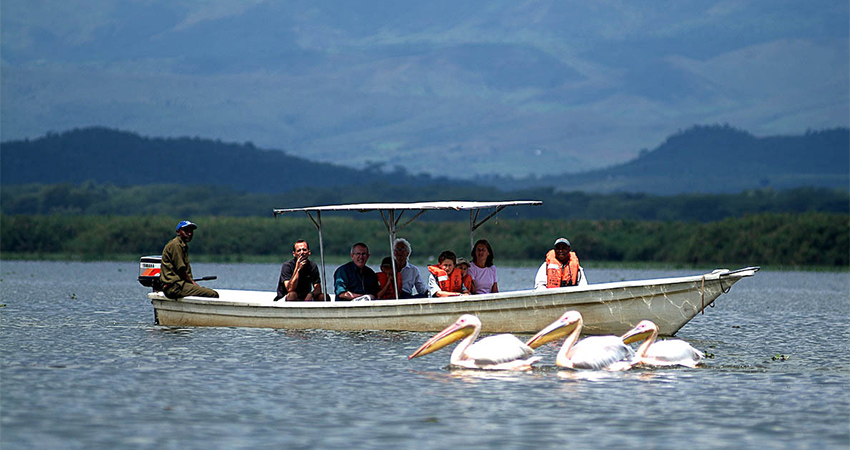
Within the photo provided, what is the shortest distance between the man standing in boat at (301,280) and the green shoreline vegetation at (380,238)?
41135 millimetres

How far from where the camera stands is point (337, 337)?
20375 mm

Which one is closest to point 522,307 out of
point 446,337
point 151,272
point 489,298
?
point 489,298

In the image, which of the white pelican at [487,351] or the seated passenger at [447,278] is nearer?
the white pelican at [487,351]

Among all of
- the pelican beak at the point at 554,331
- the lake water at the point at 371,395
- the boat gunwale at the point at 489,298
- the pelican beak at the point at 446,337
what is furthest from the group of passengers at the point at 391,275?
the pelican beak at the point at 446,337

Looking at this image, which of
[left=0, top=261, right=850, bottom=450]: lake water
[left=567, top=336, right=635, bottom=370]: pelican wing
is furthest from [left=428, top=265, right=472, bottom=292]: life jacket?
[left=567, top=336, right=635, bottom=370]: pelican wing

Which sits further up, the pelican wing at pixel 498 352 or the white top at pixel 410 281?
the white top at pixel 410 281

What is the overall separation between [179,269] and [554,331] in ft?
24.4

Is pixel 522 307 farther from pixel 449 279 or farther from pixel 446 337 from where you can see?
pixel 446 337

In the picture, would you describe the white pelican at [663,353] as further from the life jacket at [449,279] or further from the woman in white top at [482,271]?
the woman in white top at [482,271]

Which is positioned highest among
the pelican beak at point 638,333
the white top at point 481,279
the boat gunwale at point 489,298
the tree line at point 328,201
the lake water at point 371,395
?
the tree line at point 328,201

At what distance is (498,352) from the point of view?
52.6ft

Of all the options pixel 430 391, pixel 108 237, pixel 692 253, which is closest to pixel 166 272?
pixel 430 391

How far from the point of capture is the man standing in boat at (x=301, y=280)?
2150 cm

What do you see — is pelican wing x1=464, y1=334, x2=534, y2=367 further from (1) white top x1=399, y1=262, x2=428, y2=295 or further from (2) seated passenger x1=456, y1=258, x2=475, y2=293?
(1) white top x1=399, y1=262, x2=428, y2=295
